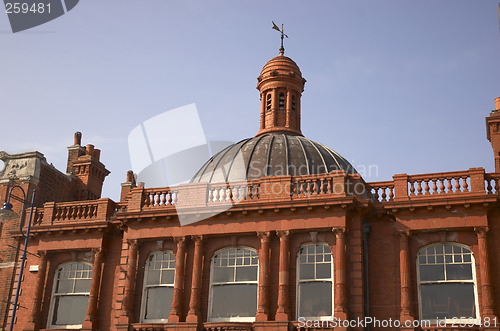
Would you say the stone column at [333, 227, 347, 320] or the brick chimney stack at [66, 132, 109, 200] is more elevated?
the brick chimney stack at [66, 132, 109, 200]

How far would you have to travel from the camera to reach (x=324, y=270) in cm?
2311

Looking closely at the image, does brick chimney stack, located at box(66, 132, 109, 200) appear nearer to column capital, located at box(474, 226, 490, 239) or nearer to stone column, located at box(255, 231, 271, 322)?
stone column, located at box(255, 231, 271, 322)

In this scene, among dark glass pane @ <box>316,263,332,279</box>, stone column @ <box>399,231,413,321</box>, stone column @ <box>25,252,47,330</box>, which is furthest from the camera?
stone column @ <box>25,252,47,330</box>

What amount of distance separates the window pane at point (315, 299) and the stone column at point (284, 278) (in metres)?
0.64


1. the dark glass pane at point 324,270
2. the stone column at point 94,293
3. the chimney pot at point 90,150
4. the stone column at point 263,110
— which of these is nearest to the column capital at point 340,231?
the dark glass pane at point 324,270

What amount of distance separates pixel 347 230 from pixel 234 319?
16.8ft

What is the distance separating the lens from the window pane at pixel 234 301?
23511 millimetres

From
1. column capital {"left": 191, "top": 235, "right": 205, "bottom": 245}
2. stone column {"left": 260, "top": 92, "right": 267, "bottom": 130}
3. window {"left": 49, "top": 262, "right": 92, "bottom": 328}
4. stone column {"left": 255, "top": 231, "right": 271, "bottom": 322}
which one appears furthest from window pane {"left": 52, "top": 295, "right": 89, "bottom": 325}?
stone column {"left": 260, "top": 92, "right": 267, "bottom": 130}

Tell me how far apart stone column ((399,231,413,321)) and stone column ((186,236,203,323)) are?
7065mm

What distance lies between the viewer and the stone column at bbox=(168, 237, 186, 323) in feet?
77.4

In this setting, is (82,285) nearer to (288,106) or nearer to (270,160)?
(270,160)

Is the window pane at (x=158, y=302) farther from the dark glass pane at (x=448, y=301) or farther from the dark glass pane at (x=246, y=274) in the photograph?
the dark glass pane at (x=448, y=301)

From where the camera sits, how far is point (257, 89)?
37.2 metres

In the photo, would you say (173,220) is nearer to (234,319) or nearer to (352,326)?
(234,319)
